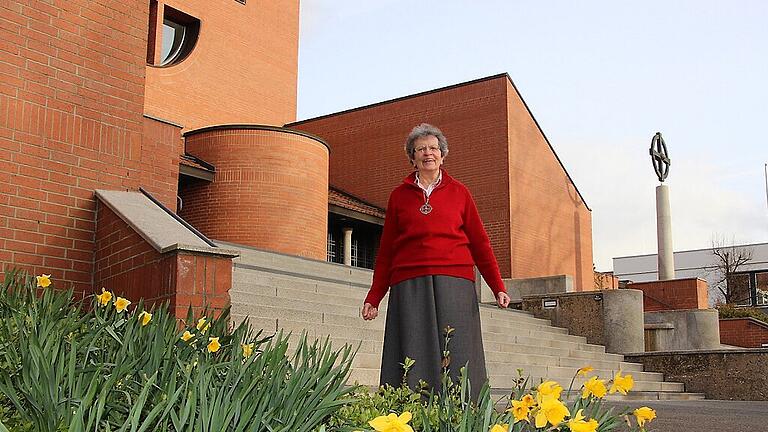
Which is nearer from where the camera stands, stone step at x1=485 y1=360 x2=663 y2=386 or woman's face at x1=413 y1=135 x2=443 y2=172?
woman's face at x1=413 y1=135 x2=443 y2=172

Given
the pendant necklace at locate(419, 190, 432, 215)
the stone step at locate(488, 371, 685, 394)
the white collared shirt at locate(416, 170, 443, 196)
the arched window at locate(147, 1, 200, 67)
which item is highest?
the arched window at locate(147, 1, 200, 67)

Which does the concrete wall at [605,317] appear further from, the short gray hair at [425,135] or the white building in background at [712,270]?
the white building in background at [712,270]

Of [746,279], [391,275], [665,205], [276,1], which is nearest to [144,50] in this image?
[391,275]

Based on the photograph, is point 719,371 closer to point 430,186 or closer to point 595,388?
point 430,186

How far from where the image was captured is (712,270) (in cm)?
4797

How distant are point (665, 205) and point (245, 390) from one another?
63.1 ft

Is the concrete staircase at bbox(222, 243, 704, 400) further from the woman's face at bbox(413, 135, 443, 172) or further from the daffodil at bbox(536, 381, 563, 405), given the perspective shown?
the daffodil at bbox(536, 381, 563, 405)

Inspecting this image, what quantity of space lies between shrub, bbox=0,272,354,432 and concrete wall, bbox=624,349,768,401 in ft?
31.8

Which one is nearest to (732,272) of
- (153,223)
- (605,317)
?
(605,317)

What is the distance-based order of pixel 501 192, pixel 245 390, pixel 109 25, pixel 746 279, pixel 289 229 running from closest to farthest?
pixel 245 390 < pixel 109 25 < pixel 289 229 < pixel 501 192 < pixel 746 279

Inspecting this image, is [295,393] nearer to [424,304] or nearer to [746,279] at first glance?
[424,304]

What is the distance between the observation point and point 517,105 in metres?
18.9

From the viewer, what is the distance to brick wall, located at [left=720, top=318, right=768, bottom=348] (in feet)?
62.8

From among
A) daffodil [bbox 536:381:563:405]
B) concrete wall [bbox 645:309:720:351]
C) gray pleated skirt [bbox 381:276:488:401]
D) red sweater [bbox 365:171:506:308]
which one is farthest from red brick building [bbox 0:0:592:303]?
concrete wall [bbox 645:309:720:351]
